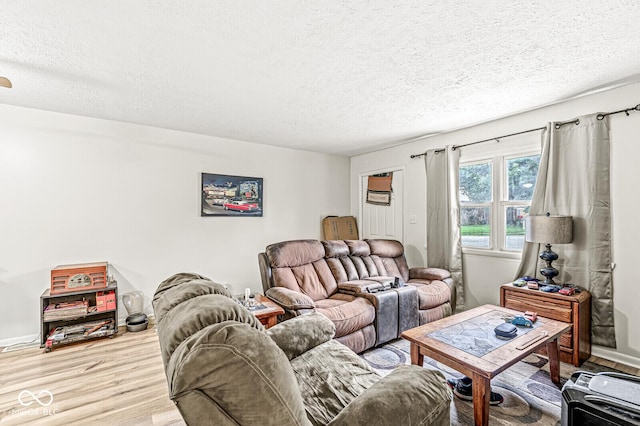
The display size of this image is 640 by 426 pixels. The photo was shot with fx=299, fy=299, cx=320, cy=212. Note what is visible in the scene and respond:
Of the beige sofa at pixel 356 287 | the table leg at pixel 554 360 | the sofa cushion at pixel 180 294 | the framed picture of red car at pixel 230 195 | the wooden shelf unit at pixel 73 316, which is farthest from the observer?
the framed picture of red car at pixel 230 195

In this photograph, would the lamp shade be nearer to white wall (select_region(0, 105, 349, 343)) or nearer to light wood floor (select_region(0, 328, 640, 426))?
light wood floor (select_region(0, 328, 640, 426))

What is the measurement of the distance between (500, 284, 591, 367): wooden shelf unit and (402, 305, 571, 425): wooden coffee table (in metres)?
0.41

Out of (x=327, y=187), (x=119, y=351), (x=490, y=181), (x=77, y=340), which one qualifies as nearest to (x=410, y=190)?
(x=490, y=181)

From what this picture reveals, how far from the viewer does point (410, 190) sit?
4.49m

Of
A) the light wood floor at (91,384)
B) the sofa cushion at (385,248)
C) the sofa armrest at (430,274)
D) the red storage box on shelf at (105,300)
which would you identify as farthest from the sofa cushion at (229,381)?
the sofa cushion at (385,248)

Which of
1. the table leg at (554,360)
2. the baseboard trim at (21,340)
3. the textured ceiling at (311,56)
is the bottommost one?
the baseboard trim at (21,340)

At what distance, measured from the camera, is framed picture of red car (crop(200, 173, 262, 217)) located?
13.5 feet

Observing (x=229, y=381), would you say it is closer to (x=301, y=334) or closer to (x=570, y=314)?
(x=301, y=334)

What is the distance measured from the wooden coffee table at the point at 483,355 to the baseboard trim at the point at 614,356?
0.84 meters

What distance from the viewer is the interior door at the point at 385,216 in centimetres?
469

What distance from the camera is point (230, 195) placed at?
14.1 feet

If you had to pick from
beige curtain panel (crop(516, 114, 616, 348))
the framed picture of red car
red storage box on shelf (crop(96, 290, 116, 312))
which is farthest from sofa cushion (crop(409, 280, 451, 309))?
red storage box on shelf (crop(96, 290, 116, 312))

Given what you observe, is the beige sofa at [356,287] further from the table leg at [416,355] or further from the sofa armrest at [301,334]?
the table leg at [416,355]

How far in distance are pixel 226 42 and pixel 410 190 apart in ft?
10.9
